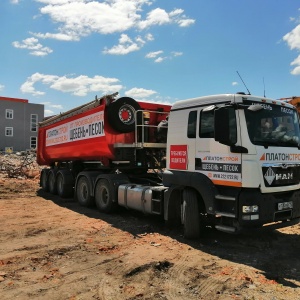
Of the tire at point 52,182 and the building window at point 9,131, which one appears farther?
the building window at point 9,131

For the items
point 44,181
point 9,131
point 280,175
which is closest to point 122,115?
point 280,175

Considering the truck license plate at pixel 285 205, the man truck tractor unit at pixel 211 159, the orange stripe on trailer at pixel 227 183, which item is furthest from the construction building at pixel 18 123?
the truck license plate at pixel 285 205

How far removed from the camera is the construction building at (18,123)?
2124 inches

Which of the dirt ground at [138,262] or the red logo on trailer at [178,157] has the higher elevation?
the red logo on trailer at [178,157]

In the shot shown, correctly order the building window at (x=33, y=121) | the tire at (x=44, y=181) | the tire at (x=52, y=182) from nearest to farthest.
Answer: the tire at (x=52, y=182) → the tire at (x=44, y=181) → the building window at (x=33, y=121)

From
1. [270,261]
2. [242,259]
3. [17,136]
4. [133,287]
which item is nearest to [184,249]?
[242,259]

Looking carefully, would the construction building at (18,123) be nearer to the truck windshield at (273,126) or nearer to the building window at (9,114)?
the building window at (9,114)

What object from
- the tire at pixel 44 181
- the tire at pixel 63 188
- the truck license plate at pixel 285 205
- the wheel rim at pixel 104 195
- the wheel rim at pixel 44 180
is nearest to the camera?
the truck license plate at pixel 285 205

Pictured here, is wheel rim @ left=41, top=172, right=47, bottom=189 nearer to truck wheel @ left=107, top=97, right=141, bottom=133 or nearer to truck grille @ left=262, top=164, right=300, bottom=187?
truck wheel @ left=107, top=97, right=141, bottom=133

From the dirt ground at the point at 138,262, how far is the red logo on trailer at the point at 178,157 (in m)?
1.53

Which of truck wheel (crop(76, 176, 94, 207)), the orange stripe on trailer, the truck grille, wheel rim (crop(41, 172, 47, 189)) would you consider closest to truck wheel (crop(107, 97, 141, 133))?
truck wheel (crop(76, 176, 94, 207))

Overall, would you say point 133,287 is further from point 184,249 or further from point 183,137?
point 183,137

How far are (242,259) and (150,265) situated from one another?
1.65 metres

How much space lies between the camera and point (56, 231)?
8.01 metres
